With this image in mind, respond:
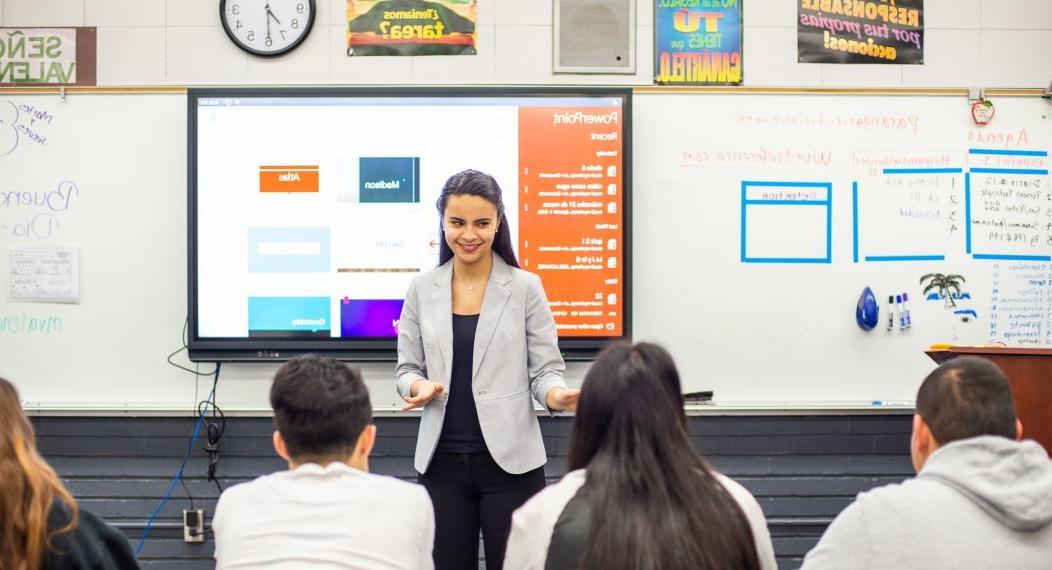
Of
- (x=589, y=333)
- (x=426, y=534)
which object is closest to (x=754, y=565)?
(x=426, y=534)

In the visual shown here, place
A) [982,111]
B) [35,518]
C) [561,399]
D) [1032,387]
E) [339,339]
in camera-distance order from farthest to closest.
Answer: [982,111], [339,339], [1032,387], [561,399], [35,518]

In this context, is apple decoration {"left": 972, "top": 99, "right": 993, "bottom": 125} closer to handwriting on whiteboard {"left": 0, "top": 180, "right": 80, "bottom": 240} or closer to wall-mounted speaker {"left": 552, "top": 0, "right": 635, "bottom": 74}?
wall-mounted speaker {"left": 552, "top": 0, "right": 635, "bottom": 74}

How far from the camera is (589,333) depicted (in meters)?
3.36

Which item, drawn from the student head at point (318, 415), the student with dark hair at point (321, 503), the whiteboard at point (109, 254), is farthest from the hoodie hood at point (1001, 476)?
the whiteboard at point (109, 254)

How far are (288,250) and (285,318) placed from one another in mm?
255

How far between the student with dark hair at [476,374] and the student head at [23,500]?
850mm

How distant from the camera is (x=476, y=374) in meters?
2.24

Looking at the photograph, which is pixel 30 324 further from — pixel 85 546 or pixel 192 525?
pixel 85 546

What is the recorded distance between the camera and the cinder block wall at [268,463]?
134 inches

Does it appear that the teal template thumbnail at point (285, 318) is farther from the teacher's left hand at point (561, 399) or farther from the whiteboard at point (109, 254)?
the teacher's left hand at point (561, 399)

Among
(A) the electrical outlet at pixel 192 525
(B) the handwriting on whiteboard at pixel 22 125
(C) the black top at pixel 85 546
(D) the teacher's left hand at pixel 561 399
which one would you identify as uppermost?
(B) the handwriting on whiteboard at pixel 22 125

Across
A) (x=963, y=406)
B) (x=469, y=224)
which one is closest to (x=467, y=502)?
(x=469, y=224)

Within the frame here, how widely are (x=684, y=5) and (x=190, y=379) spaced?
237 cm

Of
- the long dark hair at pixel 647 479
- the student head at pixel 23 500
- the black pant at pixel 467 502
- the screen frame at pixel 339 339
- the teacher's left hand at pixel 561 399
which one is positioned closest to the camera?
the long dark hair at pixel 647 479
